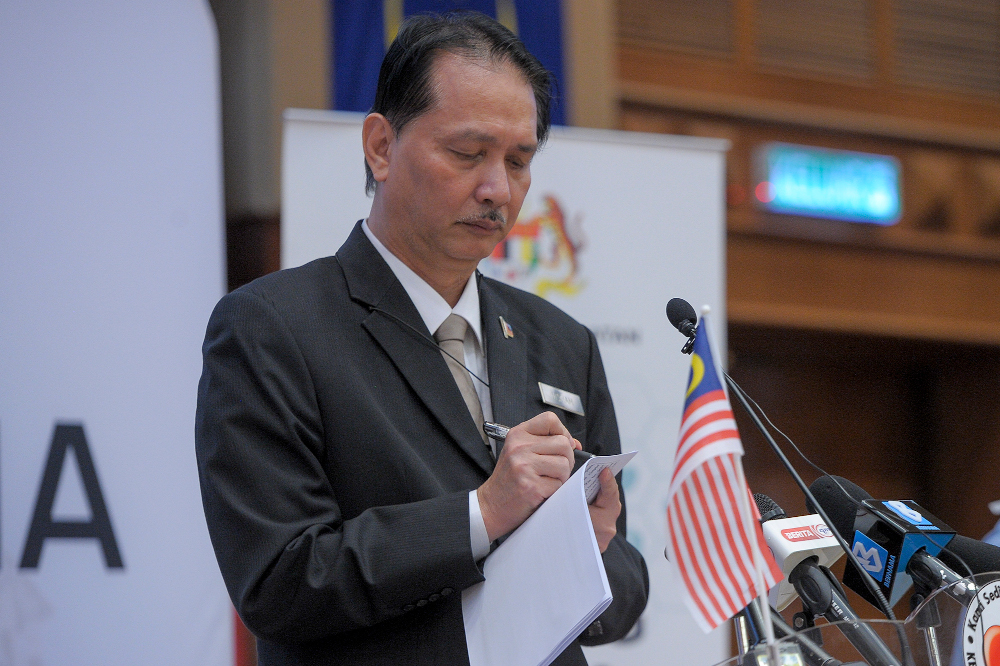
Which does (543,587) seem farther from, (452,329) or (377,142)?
(377,142)

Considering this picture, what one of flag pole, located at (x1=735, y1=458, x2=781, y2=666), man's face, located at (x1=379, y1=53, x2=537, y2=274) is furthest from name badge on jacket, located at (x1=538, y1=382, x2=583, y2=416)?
flag pole, located at (x1=735, y1=458, x2=781, y2=666)

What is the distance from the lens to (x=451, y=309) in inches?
66.9

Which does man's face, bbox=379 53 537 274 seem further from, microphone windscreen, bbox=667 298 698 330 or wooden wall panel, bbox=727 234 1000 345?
wooden wall panel, bbox=727 234 1000 345

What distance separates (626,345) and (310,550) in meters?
2.27

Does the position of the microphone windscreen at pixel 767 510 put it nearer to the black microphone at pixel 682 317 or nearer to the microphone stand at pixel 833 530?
the microphone stand at pixel 833 530

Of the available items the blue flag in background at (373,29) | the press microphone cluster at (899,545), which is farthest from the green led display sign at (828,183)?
the press microphone cluster at (899,545)

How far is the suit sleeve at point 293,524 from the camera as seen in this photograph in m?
1.35

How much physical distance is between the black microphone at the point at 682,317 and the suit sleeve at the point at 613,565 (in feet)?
1.43

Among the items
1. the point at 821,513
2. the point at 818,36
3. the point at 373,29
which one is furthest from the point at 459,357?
the point at 818,36

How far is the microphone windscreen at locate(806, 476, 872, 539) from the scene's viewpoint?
1.43 metres

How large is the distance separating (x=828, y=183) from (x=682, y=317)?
4322 millimetres

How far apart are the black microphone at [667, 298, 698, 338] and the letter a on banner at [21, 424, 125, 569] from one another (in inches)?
73.9

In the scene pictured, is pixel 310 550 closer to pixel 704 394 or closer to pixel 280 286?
pixel 280 286

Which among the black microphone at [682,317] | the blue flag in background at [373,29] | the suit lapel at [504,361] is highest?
the blue flag in background at [373,29]
